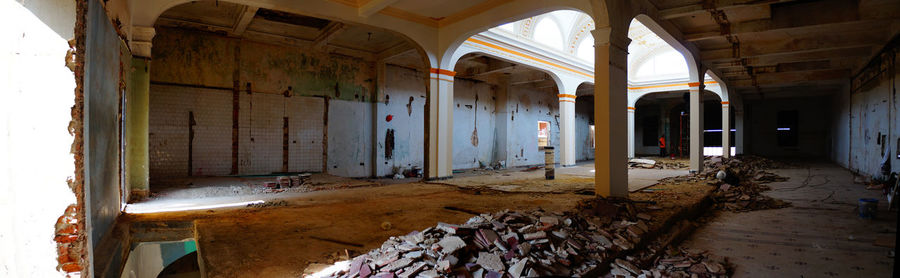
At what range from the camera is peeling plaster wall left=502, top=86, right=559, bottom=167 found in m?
16.9

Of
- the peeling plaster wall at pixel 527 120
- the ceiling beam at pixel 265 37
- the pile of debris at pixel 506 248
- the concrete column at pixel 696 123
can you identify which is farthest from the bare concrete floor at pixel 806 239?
the peeling plaster wall at pixel 527 120

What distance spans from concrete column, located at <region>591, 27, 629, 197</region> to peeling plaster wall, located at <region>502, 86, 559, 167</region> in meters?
10.1

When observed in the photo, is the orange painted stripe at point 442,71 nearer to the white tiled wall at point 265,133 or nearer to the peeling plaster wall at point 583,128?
the white tiled wall at point 265,133

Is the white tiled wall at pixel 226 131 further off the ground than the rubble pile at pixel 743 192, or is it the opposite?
the white tiled wall at pixel 226 131

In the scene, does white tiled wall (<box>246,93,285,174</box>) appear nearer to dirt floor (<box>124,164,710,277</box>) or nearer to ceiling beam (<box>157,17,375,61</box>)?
dirt floor (<box>124,164,710,277</box>)

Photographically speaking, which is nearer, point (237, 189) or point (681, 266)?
point (681, 266)

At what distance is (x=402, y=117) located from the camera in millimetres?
13008

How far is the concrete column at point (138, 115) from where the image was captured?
20.6 ft

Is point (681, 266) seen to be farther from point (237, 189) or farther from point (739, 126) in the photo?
point (739, 126)

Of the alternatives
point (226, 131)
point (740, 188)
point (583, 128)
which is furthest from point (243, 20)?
point (583, 128)

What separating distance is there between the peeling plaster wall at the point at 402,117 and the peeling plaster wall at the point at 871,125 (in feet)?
36.1

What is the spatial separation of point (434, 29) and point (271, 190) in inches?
205

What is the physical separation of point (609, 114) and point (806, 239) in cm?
288

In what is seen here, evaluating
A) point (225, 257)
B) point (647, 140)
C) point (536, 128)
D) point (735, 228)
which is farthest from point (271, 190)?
point (647, 140)
